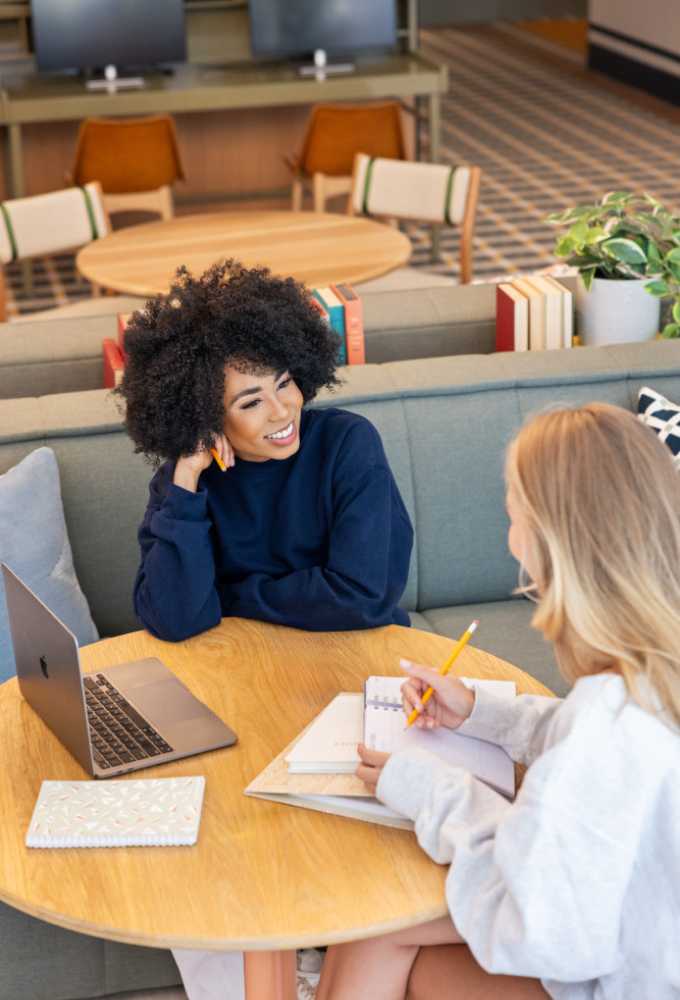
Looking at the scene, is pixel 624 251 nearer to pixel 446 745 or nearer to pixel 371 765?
pixel 446 745

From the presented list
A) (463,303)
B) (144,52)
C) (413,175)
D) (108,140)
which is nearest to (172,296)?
(463,303)

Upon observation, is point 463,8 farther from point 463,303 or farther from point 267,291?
point 267,291

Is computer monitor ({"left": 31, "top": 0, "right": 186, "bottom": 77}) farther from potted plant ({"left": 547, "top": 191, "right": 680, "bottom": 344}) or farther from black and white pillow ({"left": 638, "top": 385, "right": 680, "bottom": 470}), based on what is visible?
black and white pillow ({"left": 638, "top": 385, "right": 680, "bottom": 470})

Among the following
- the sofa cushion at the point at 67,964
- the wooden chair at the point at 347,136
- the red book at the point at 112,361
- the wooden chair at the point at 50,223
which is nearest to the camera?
the sofa cushion at the point at 67,964

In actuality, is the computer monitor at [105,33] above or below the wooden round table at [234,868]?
above

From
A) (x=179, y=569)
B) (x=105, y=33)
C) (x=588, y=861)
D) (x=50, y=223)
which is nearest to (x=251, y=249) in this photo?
(x=50, y=223)

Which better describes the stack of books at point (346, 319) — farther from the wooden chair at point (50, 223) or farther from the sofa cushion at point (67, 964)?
the wooden chair at point (50, 223)

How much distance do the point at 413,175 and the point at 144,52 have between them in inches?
101

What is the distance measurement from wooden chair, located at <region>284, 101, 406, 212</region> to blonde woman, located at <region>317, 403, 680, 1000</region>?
191 inches

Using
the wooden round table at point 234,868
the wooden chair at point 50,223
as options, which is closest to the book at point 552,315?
the wooden round table at point 234,868

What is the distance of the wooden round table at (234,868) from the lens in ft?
4.94

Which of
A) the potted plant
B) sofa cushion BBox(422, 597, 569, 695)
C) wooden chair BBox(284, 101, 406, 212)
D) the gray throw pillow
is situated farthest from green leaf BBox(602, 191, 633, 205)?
wooden chair BBox(284, 101, 406, 212)

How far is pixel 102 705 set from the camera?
1.95 metres

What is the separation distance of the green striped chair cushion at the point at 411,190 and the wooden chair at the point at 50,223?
1.00m
